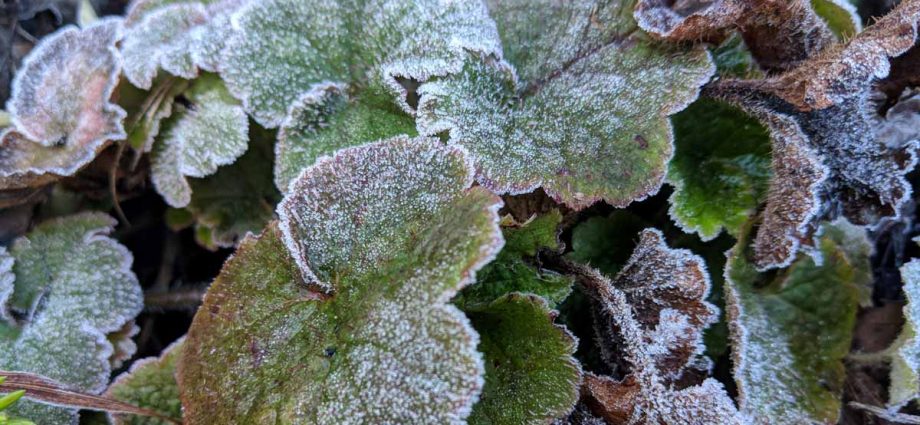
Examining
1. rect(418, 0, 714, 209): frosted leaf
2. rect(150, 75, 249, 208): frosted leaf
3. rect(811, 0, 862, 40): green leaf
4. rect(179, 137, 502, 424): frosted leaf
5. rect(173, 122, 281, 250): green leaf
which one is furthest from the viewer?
rect(173, 122, 281, 250): green leaf

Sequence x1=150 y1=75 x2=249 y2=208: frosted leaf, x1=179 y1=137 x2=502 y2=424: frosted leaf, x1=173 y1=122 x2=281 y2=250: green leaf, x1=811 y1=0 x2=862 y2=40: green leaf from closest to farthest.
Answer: x1=179 y1=137 x2=502 y2=424: frosted leaf
x1=811 y1=0 x2=862 y2=40: green leaf
x1=150 y1=75 x2=249 y2=208: frosted leaf
x1=173 y1=122 x2=281 y2=250: green leaf

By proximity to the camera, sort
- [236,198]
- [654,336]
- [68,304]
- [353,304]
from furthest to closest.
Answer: [236,198], [68,304], [654,336], [353,304]

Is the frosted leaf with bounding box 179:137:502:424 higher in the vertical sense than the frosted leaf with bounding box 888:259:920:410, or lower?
higher

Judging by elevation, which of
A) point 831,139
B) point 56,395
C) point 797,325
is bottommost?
Result: point 797,325

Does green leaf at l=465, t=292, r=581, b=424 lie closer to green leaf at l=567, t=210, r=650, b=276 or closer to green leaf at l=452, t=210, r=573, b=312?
green leaf at l=452, t=210, r=573, b=312

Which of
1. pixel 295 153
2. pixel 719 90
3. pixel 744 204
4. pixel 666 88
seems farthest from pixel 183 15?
pixel 744 204

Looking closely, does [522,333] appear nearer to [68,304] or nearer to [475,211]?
[475,211]

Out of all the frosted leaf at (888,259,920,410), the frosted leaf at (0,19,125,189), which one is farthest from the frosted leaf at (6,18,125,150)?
the frosted leaf at (888,259,920,410)

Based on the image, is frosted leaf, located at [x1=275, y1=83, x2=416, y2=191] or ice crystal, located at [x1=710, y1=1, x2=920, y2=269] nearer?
ice crystal, located at [x1=710, y1=1, x2=920, y2=269]

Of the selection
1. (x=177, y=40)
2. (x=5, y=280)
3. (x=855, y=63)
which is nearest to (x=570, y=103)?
(x=855, y=63)
